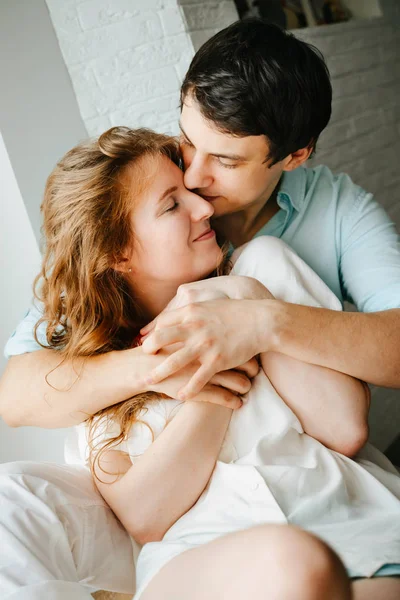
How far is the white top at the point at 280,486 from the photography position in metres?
1.15

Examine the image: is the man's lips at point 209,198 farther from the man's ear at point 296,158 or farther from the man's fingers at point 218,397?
the man's fingers at point 218,397

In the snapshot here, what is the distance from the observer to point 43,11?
219 centimetres

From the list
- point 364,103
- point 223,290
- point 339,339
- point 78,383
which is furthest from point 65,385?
point 364,103

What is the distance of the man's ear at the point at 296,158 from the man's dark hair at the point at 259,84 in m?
0.06

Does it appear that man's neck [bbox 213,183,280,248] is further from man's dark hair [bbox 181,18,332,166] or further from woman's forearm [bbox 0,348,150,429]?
woman's forearm [bbox 0,348,150,429]

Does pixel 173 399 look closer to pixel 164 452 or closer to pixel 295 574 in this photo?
pixel 164 452

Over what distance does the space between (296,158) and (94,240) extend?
66 centimetres

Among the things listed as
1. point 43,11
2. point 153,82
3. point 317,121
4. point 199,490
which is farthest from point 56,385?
point 43,11

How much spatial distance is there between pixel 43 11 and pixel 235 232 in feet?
3.73

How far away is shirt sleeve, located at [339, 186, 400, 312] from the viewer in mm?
1514

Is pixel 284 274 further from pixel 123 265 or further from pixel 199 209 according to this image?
pixel 123 265

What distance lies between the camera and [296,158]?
1754 mm

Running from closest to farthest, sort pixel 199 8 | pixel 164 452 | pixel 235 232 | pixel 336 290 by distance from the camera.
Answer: pixel 164 452, pixel 336 290, pixel 235 232, pixel 199 8

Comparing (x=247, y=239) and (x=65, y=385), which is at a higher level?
(x=247, y=239)
